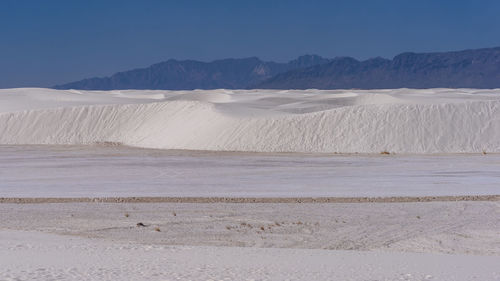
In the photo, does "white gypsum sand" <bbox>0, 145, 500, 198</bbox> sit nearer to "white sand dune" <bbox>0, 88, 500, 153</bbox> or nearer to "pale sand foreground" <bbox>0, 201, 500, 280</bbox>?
"pale sand foreground" <bbox>0, 201, 500, 280</bbox>

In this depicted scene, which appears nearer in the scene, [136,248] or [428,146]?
[136,248]

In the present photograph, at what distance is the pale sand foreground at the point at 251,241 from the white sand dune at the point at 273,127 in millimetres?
21018

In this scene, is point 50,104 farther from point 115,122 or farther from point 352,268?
point 352,268

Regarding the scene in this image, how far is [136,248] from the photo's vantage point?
13.3 meters

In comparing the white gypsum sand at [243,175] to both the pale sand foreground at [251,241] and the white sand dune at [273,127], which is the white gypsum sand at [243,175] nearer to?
the pale sand foreground at [251,241]

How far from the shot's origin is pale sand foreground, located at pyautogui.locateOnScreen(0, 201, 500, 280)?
1129cm

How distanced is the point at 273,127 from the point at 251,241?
96.3 ft

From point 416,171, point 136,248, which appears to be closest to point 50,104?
point 416,171

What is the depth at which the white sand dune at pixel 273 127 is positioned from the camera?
40906mm

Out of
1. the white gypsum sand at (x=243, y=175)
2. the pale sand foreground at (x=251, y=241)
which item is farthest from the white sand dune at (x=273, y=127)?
the pale sand foreground at (x=251, y=241)

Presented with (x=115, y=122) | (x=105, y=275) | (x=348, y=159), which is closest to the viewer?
(x=105, y=275)

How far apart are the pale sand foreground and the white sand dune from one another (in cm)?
2102

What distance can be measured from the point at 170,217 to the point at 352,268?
6.78 m

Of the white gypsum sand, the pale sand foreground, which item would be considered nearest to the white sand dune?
the white gypsum sand
